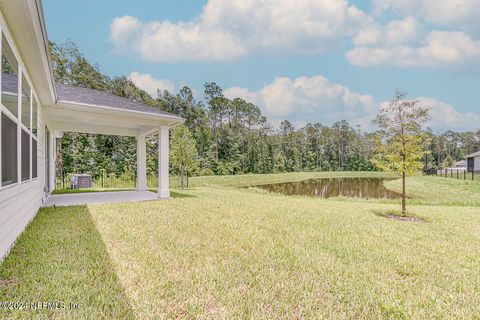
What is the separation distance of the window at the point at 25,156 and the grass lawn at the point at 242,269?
980 millimetres

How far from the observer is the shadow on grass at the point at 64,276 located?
2084 mm

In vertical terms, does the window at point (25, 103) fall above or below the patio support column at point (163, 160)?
above

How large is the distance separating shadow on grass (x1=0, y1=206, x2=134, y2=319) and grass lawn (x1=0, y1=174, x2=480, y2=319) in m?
0.01

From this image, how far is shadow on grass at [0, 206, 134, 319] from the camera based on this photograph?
2.08 m

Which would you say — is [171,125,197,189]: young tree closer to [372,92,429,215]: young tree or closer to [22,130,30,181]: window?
[22,130,30,181]: window

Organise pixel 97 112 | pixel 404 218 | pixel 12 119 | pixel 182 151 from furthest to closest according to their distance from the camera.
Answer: pixel 182 151 < pixel 97 112 < pixel 404 218 < pixel 12 119

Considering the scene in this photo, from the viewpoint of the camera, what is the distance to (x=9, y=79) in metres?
3.44

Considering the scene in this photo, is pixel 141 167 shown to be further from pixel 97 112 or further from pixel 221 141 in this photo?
pixel 221 141

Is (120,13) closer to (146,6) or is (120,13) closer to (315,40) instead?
(146,6)

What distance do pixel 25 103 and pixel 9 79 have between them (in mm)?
1117

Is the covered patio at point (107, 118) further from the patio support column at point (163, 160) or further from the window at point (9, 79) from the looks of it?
the window at point (9, 79)

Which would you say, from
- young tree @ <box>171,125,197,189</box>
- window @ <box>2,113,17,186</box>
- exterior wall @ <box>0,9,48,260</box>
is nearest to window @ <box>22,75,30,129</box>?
exterior wall @ <box>0,9,48,260</box>

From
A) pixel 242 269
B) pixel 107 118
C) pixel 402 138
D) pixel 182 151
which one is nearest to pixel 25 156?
pixel 107 118

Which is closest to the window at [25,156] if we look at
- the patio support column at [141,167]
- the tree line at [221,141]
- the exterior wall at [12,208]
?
the exterior wall at [12,208]
